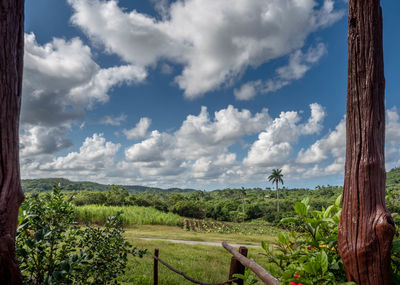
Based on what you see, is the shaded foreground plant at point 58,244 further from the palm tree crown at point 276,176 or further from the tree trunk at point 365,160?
the palm tree crown at point 276,176

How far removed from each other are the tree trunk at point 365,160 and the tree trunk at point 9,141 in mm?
1542

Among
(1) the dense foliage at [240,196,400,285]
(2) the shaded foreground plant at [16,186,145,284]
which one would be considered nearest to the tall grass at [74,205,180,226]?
(2) the shaded foreground plant at [16,186,145,284]

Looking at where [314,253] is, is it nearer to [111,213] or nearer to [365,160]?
[365,160]

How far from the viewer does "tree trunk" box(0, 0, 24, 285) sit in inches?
45.3

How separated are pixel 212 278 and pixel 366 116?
607 cm

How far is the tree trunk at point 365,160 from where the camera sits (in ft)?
3.39

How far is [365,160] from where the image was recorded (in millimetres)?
1108

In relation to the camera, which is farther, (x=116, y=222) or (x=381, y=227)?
(x=116, y=222)

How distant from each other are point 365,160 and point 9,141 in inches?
66.5

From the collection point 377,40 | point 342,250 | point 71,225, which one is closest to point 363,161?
point 342,250

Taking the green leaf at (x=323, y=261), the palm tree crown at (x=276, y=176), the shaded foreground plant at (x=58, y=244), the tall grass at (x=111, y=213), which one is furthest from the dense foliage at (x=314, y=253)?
the palm tree crown at (x=276, y=176)

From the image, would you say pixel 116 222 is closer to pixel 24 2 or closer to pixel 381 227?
pixel 24 2

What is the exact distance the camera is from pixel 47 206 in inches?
82.5

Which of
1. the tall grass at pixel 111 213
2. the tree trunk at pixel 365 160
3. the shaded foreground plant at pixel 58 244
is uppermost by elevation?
the tree trunk at pixel 365 160
